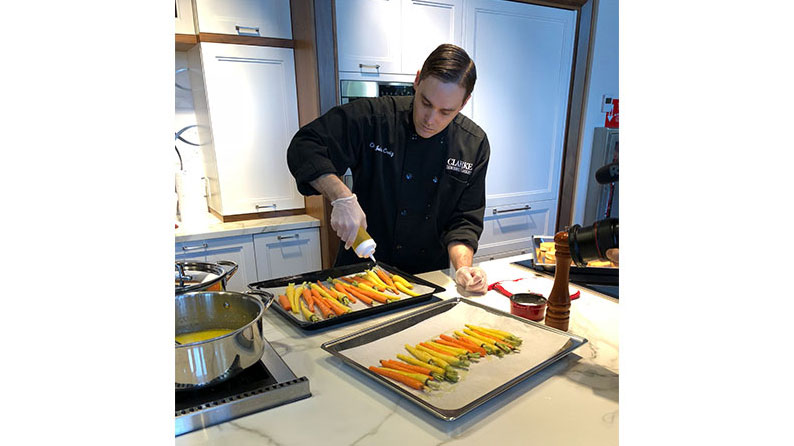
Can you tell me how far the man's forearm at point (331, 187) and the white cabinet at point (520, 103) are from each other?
5.09ft

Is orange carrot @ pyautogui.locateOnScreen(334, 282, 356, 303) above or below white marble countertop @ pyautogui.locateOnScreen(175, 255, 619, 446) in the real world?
above

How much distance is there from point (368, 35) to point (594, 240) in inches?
79.1

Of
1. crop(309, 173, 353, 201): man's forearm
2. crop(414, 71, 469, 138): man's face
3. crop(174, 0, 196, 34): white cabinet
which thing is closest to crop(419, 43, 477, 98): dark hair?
crop(414, 71, 469, 138): man's face

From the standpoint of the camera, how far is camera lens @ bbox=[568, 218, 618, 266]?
0.77 meters

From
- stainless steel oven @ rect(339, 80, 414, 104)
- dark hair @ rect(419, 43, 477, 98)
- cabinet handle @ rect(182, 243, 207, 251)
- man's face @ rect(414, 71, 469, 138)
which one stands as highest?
stainless steel oven @ rect(339, 80, 414, 104)

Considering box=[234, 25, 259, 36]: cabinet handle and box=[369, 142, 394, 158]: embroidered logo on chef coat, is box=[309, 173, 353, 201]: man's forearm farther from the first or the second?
box=[234, 25, 259, 36]: cabinet handle

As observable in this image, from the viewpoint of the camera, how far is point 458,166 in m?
1.81

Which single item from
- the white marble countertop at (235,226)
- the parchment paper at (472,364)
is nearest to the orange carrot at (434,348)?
the parchment paper at (472,364)

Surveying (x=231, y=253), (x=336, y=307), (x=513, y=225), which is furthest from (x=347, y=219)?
(x=513, y=225)

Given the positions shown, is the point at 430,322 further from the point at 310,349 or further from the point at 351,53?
the point at 351,53

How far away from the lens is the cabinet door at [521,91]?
111 inches

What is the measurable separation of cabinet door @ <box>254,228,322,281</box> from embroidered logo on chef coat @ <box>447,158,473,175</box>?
3.48ft
